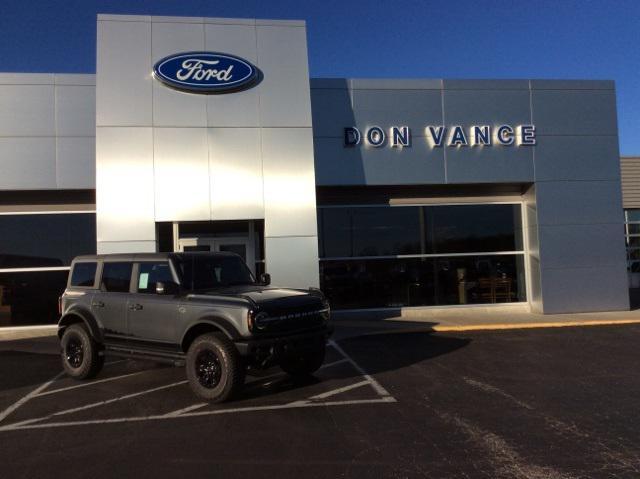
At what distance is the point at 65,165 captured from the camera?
13.6 metres

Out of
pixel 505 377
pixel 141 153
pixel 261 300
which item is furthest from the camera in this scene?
pixel 141 153

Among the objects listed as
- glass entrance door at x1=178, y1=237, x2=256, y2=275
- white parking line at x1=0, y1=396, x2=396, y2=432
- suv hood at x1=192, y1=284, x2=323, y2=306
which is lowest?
white parking line at x1=0, y1=396, x2=396, y2=432

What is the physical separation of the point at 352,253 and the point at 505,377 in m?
8.21

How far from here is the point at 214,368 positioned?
6.79m

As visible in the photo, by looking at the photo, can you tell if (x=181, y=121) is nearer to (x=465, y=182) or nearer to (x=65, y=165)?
(x=65, y=165)

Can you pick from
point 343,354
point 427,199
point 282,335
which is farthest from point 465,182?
point 282,335

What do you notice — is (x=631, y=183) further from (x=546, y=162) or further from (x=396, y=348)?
(x=396, y=348)

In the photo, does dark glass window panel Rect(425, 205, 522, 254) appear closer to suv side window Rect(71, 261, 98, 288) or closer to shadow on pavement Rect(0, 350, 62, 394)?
suv side window Rect(71, 261, 98, 288)

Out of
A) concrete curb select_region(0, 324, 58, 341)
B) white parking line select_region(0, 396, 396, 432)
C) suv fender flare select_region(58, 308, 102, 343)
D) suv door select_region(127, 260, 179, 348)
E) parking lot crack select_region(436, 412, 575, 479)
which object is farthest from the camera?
concrete curb select_region(0, 324, 58, 341)

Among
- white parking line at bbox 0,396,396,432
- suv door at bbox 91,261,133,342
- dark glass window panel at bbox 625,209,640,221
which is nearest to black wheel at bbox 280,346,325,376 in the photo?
white parking line at bbox 0,396,396,432

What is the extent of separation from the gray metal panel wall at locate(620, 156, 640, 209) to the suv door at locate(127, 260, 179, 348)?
80.7 ft

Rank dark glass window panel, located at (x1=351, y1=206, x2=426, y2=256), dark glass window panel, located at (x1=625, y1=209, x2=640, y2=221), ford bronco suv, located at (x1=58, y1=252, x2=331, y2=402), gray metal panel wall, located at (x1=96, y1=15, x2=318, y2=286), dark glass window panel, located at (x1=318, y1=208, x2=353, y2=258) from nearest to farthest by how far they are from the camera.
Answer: ford bronco suv, located at (x1=58, y1=252, x2=331, y2=402) → gray metal panel wall, located at (x1=96, y1=15, x2=318, y2=286) → dark glass window panel, located at (x1=318, y1=208, x2=353, y2=258) → dark glass window panel, located at (x1=351, y1=206, x2=426, y2=256) → dark glass window panel, located at (x1=625, y1=209, x2=640, y2=221)

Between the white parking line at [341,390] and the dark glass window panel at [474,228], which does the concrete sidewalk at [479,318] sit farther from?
the white parking line at [341,390]

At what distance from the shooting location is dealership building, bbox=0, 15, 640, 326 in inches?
506
